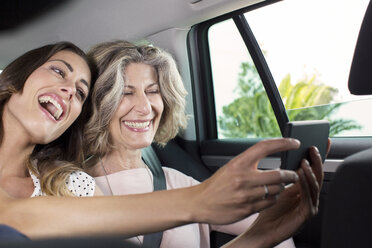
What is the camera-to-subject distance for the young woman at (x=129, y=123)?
1704mm

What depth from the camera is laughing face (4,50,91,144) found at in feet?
4.66

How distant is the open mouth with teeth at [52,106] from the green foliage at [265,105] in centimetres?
295

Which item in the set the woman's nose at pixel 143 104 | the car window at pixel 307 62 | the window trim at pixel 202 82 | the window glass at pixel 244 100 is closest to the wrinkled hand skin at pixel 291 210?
the woman's nose at pixel 143 104

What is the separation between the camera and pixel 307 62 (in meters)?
5.19

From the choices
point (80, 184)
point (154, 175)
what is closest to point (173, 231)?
point (154, 175)

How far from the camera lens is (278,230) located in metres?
1.29

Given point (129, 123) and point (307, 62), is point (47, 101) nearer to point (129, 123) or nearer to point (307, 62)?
point (129, 123)

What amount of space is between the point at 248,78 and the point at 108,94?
423 centimetres

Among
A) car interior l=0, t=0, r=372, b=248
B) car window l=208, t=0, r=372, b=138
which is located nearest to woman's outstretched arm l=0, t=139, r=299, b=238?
car interior l=0, t=0, r=372, b=248

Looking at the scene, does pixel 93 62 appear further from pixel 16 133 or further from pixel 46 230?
pixel 46 230

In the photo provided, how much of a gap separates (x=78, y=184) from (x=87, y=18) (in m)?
1.01

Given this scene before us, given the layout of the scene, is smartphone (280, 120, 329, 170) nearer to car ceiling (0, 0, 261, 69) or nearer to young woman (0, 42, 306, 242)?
young woman (0, 42, 306, 242)

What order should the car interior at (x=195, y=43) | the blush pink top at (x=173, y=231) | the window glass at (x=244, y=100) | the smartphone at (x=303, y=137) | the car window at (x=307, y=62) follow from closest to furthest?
the smartphone at (x=303, y=137), the blush pink top at (x=173, y=231), the car interior at (x=195, y=43), the car window at (x=307, y=62), the window glass at (x=244, y=100)

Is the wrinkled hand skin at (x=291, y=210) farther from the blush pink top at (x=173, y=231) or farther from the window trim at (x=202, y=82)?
the window trim at (x=202, y=82)
